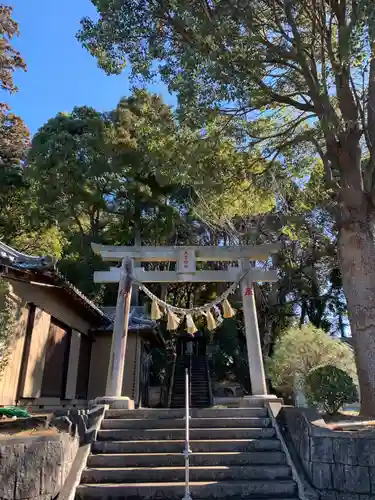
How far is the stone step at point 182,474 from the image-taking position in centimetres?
526

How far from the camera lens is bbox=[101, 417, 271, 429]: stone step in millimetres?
6582

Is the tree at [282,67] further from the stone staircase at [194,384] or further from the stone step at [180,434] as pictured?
the stone staircase at [194,384]

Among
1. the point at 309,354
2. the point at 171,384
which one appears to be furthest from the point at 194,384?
the point at 309,354

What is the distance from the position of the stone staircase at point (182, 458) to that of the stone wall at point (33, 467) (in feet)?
1.80

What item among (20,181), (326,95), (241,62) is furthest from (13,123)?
(326,95)

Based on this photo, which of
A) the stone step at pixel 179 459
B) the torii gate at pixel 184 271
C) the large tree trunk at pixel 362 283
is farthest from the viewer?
the torii gate at pixel 184 271

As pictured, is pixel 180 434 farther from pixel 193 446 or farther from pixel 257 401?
pixel 257 401

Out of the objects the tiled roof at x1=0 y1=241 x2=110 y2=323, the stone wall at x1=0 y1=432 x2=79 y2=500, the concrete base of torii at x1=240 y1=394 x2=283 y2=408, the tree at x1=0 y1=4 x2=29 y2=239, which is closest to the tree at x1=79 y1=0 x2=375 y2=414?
the concrete base of torii at x1=240 y1=394 x2=283 y2=408

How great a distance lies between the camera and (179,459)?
561 cm

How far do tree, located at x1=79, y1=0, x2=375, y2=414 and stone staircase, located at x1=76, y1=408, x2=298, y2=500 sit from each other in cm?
242

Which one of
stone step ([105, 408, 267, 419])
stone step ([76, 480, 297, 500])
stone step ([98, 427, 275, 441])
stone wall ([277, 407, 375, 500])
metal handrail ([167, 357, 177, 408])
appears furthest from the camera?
metal handrail ([167, 357, 177, 408])

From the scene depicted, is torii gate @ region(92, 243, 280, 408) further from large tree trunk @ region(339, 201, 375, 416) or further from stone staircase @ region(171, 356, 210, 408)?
stone staircase @ region(171, 356, 210, 408)

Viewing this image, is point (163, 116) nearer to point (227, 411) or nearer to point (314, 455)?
point (227, 411)

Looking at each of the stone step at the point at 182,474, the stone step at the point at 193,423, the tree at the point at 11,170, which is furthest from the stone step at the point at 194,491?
the tree at the point at 11,170
